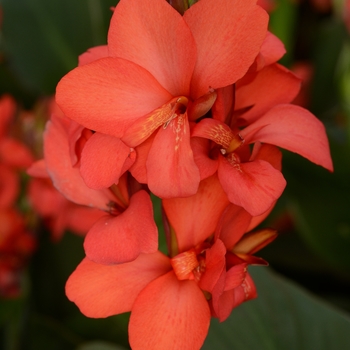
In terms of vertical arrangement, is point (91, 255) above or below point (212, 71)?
below

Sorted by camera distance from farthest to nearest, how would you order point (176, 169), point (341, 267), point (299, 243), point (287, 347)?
point (299, 243) → point (341, 267) → point (287, 347) → point (176, 169)

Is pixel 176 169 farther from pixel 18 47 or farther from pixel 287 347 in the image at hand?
pixel 18 47

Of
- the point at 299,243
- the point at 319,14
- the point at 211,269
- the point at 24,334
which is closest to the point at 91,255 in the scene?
the point at 211,269

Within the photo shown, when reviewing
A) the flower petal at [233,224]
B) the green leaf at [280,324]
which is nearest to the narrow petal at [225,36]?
the flower petal at [233,224]

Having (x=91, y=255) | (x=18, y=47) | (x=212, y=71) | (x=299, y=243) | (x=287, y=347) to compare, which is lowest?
(x=299, y=243)

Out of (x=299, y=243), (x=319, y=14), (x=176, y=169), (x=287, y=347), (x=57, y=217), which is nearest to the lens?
(x=176, y=169)

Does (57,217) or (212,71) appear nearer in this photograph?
(212,71)

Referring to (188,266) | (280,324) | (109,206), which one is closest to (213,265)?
(188,266)
